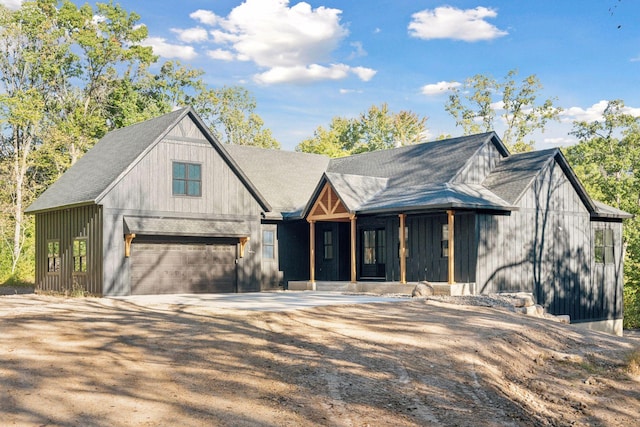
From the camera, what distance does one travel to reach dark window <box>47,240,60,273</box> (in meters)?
28.1

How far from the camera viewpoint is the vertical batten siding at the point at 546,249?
1014 inches

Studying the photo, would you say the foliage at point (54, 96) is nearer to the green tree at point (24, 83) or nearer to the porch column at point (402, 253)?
Answer: the green tree at point (24, 83)

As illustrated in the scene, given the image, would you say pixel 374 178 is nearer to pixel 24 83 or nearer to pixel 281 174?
pixel 281 174

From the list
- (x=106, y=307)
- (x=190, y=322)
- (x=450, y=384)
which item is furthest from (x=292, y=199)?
(x=450, y=384)

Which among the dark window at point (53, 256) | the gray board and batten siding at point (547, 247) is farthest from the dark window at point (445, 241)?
the dark window at point (53, 256)

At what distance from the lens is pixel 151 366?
Result: 1152cm

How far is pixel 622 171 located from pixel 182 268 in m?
31.2

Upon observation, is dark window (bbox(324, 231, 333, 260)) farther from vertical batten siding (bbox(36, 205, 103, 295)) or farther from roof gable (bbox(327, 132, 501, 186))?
vertical batten siding (bbox(36, 205, 103, 295))

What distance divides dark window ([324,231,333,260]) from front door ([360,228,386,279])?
1585 mm

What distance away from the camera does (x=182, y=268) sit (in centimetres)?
2656

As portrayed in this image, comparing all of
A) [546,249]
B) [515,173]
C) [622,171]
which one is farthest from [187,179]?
[622,171]

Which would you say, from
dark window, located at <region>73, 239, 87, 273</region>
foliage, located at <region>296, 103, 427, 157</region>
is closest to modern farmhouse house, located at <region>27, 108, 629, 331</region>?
dark window, located at <region>73, 239, 87, 273</region>

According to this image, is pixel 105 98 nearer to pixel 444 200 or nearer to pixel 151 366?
pixel 444 200

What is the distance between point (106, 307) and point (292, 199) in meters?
13.9
